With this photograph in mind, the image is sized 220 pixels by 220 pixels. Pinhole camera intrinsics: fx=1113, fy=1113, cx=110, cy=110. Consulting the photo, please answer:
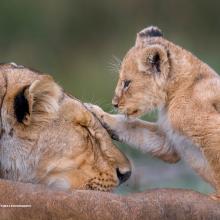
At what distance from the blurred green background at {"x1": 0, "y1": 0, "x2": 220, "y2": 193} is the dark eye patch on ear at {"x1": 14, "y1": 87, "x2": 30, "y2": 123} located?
9.08 meters

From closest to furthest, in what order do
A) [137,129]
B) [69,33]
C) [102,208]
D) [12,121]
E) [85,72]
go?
[102,208]
[12,121]
[137,129]
[85,72]
[69,33]

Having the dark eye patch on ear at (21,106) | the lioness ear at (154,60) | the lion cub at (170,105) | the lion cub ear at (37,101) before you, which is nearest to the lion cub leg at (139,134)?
the lion cub at (170,105)

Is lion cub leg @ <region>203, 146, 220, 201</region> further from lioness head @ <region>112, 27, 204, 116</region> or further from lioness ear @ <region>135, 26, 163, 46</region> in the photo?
lioness ear @ <region>135, 26, 163, 46</region>

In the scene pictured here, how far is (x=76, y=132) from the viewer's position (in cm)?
633

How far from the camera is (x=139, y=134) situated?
706cm

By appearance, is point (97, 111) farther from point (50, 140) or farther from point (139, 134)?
point (50, 140)

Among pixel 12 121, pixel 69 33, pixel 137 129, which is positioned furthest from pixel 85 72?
pixel 12 121

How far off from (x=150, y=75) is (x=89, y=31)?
12.4 m

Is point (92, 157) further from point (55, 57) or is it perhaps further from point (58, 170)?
point (55, 57)

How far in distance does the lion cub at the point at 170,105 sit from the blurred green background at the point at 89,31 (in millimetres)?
8063

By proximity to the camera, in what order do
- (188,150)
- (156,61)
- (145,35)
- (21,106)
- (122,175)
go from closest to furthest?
(21,106), (122,175), (188,150), (156,61), (145,35)

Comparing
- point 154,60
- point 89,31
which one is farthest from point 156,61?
point 89,31

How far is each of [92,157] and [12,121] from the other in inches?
23.4

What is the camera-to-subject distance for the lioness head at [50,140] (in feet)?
19.8
